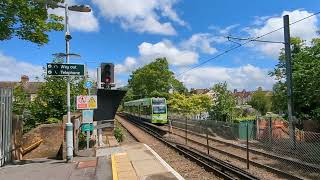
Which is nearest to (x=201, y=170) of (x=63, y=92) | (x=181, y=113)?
(x=63, y=92)

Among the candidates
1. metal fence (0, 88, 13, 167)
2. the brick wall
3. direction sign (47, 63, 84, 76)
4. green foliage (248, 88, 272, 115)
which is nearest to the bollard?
direction sign (47, 63, 84, 76)

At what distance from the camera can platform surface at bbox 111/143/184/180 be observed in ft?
42.7

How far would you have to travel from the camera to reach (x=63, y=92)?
2534 centimetres

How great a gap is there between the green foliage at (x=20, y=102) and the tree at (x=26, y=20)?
10472 mm

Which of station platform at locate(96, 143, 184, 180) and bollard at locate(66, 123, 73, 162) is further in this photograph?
bollard at locate(66, 123, 73, 162)

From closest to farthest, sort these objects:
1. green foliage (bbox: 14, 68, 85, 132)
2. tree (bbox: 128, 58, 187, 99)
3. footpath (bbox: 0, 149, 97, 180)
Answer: footpath (bbox: 0, 149, 97, 180) → green foliage (bbox: 14, 68, 85, 132) → tree (bbox: 128, 58, 187, 99)

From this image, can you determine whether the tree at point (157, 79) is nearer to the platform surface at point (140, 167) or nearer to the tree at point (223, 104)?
the tree at point (223, 104)

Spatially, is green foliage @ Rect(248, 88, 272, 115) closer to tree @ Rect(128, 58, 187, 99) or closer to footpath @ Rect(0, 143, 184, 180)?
tree @ Rect(128, 58, 187, 99)

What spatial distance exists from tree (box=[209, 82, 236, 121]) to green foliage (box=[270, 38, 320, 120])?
559cm

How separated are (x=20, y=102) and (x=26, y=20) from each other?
12735mm

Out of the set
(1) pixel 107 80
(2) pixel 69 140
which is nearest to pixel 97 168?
(2) pixel 69 140

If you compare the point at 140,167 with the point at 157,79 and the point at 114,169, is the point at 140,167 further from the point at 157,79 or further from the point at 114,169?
the point at 157,79

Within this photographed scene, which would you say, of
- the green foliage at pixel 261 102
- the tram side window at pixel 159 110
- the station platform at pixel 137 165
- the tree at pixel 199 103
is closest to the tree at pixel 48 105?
the station platform at pixel 137 165

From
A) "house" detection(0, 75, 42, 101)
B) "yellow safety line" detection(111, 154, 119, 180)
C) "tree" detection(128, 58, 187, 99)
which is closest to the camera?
"yellow safety line" detection(111, 154, 119, 180)
